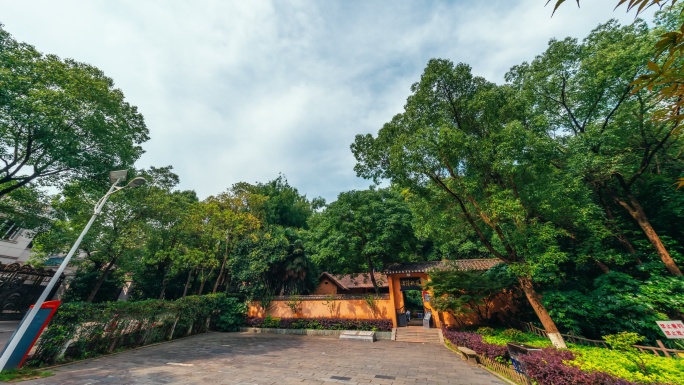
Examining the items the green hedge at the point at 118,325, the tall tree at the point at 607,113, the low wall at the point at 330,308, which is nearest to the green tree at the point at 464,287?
the low wall at the point at 330,308

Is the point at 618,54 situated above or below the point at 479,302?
above

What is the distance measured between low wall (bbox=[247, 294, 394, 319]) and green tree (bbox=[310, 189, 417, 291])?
1.60 metres

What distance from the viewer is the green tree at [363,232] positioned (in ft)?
52.9

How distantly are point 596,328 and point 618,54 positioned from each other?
10.2 m

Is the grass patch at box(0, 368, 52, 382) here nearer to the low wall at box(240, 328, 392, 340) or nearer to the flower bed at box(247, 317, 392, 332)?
the low wall at box(240, 328, 392, 340)

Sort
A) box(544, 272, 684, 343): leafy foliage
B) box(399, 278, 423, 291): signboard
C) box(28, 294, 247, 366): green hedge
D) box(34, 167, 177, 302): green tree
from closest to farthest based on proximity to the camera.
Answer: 1. box(28, 294, 247, 366): green hedge
2. box(544, 272, 684, 343): leafy foliage
3. box(34, 167, 177, 302): green tree
4. box(399, 278, 423, 291): signboard

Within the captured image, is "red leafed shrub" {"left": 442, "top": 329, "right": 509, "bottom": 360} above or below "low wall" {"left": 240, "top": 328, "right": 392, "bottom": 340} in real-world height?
below

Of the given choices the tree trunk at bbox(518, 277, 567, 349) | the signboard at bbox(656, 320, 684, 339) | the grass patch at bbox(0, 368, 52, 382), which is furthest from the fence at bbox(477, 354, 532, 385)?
the grass patch at bbox(0, 368, 52, 382)

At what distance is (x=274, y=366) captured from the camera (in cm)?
839

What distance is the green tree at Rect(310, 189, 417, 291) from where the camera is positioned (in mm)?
16109

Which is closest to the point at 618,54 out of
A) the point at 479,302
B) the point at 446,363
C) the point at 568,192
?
the point at 568,192

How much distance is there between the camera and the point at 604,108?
35.3ft

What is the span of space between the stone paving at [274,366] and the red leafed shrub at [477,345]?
64 cm

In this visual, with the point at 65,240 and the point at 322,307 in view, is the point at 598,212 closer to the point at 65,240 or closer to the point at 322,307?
the point at 322,307
